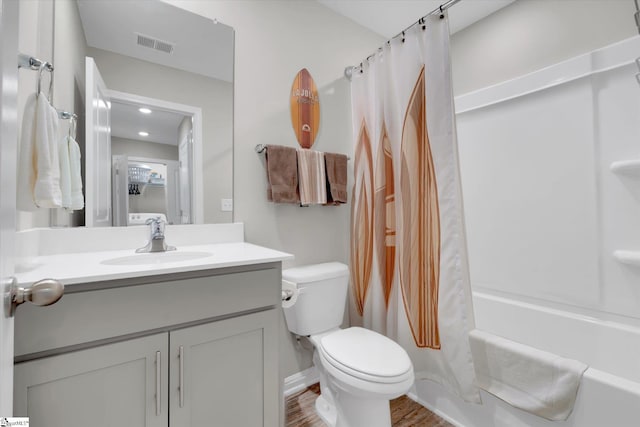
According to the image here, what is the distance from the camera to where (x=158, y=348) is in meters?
0.86

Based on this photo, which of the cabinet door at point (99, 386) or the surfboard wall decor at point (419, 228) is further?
the surfboard wall decor at point (419, 228)

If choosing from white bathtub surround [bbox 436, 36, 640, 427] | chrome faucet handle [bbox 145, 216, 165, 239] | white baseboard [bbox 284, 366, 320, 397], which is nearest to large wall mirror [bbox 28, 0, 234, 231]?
chrome faucet handle [bbox 145, 216, 165, 239]

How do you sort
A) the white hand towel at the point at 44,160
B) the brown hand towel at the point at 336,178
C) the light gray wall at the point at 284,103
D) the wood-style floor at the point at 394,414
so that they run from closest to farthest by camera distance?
the white hand towel at the point at 44,160 < the wood-style floor at the point at 394,414 < the light gray wall at the point at 284,103 < the brown hand towel at the point at 336,178

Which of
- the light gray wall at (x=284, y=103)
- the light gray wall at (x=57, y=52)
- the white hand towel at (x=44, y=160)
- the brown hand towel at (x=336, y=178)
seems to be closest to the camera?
the white hand towel at (x=44, y=160)

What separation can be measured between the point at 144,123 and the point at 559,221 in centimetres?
230

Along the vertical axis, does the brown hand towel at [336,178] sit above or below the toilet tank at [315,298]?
above

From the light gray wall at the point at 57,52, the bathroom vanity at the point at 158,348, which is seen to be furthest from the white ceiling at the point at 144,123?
the bathroom vanity at the point at 158,348

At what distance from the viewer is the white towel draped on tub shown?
1048mm

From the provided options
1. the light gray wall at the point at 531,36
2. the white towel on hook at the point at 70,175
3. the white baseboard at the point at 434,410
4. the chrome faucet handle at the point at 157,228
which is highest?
the light gray wall at the point at 531,36

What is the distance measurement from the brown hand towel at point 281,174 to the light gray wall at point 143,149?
1.61 ft

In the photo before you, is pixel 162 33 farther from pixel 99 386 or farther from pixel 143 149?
pixel 99 386

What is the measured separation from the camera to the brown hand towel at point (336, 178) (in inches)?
70.5

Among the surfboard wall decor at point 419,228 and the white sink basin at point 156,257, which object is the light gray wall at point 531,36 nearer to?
the surfboard wall decor at point 419,228

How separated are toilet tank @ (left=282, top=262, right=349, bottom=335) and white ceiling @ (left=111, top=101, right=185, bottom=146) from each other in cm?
94
